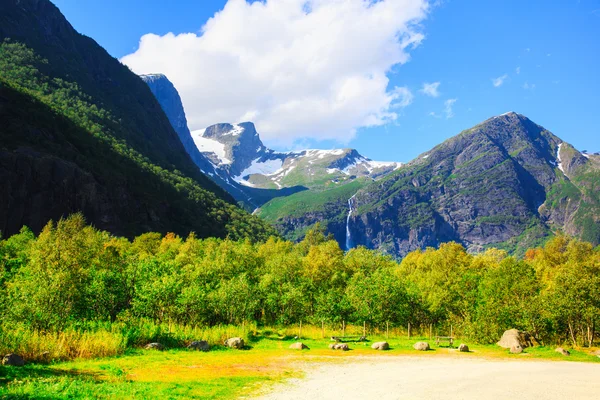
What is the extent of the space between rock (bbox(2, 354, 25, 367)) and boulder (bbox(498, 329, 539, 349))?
46.8 m

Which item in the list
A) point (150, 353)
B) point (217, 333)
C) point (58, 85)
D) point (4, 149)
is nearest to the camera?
point (150, 353)

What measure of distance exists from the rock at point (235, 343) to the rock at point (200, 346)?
3.64 metres

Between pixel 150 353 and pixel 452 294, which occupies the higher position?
pixel 452 294

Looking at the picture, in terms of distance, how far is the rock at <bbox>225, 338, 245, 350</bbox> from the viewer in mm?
39812

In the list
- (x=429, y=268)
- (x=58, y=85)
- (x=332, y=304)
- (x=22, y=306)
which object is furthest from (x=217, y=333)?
(x=58, y=85)

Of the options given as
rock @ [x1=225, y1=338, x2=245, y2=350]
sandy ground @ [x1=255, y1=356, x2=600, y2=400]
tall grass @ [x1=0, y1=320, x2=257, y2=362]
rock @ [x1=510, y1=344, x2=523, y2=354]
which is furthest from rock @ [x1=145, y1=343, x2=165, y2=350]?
rock @ [x1=510, y1=344, x2=523, y2=354]

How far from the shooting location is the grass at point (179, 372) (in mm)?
17891

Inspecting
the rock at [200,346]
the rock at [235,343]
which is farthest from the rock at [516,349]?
the rock at [200,346]

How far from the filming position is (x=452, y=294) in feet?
203

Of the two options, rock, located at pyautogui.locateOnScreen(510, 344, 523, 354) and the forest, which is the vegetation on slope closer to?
the forest

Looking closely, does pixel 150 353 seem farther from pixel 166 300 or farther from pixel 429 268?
pixel 429 268

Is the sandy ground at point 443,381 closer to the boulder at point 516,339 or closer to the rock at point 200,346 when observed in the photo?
the boulder at point 516,339

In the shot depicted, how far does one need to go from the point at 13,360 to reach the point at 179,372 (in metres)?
9.52

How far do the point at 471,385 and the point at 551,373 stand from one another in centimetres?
949
